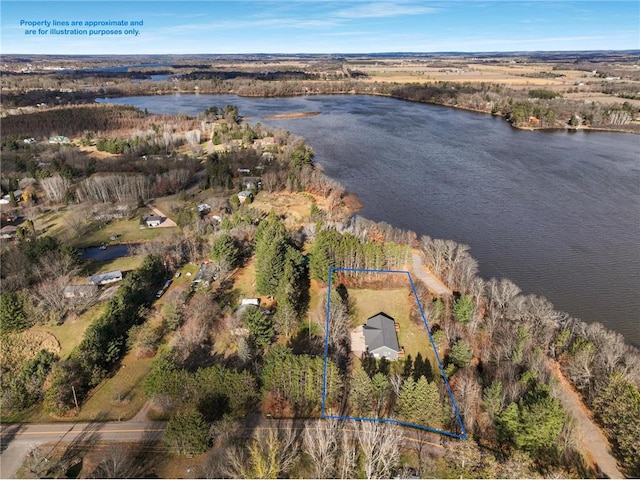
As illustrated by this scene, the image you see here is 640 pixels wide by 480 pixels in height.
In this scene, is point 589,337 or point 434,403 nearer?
point 434,403

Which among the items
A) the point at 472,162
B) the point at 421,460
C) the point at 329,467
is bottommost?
the point at 421,460

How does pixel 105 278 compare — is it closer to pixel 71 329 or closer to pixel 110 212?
pixel 71 329

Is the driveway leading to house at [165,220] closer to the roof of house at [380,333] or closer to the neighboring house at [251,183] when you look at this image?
the neighboring house at [251,183]

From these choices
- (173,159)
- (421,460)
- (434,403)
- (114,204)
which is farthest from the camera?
(173,159)

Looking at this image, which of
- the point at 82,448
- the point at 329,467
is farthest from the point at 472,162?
the point at 82,448

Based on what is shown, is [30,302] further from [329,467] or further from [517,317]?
[517,317]

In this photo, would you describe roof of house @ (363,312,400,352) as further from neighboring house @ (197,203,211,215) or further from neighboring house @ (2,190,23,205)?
neighboring house @ (2,190,23,205)

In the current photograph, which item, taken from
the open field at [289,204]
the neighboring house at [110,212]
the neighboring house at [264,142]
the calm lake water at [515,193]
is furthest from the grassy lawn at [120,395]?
the neighboring house at [264,142]
